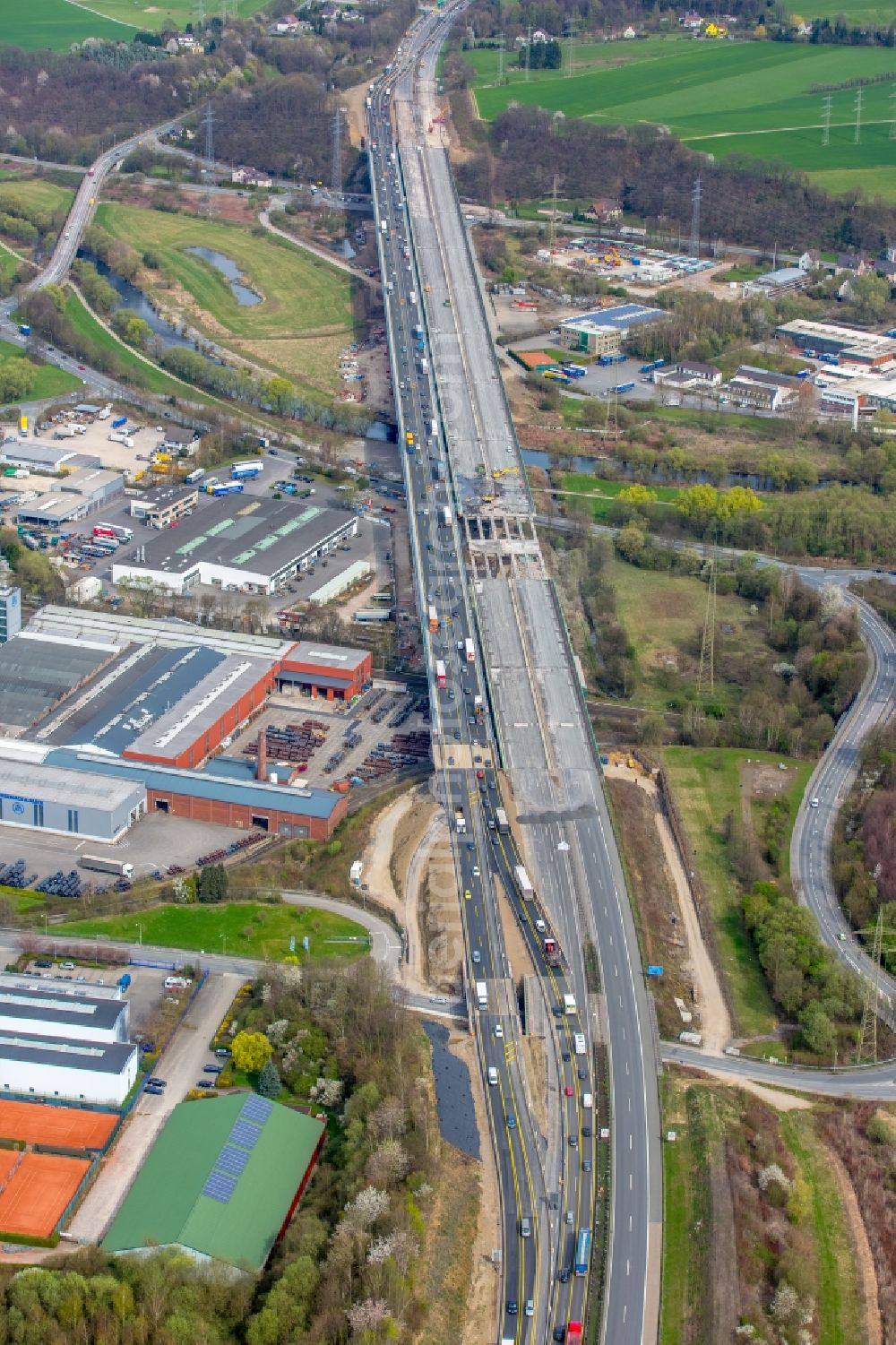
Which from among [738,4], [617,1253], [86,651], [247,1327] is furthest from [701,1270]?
[738,4]

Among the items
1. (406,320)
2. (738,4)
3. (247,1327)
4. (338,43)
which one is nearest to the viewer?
(247,1327)

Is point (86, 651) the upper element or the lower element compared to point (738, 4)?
lower

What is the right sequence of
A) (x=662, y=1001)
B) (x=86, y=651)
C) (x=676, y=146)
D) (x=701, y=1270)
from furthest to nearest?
(x=676, y=146)
(x=86, y=651)
(x=662, y=1001)
(x=701, y=1270)

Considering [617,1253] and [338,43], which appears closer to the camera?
[617,1253]

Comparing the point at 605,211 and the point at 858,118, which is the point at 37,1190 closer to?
the point at 605,211

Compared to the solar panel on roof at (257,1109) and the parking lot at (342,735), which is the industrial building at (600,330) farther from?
the solar panel on roof at (257,1109)

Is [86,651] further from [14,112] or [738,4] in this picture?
[738,4]

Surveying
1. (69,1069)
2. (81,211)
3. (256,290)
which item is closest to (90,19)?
(81,211)
